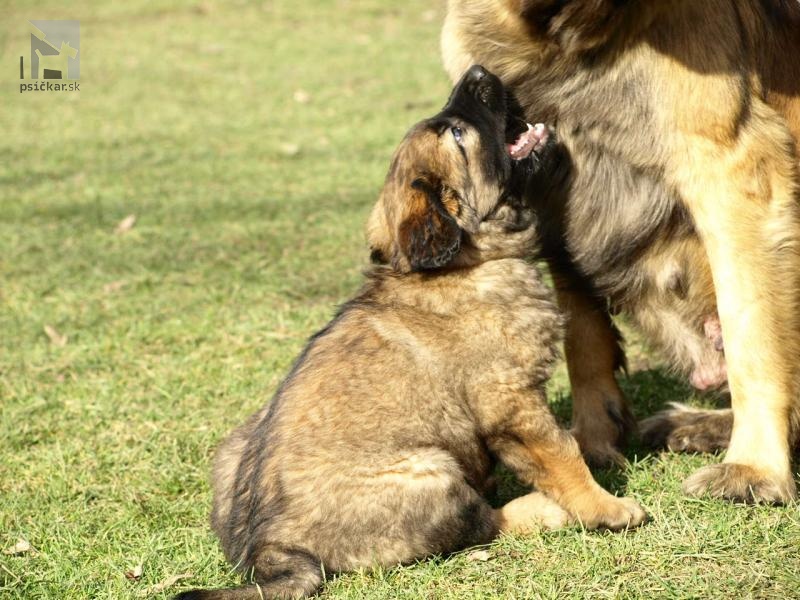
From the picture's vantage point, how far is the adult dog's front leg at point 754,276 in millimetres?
3250

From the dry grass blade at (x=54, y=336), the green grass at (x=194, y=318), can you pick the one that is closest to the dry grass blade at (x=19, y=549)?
the green grass at (x=194, y=318)

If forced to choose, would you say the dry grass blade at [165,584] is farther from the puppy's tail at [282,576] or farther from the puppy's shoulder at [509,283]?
the puppy's shoulder at [509,283]

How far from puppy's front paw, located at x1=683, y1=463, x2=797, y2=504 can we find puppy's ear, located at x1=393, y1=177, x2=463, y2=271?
1.07m

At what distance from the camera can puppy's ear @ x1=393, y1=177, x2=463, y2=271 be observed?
3205 mm

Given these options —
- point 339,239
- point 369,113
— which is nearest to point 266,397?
point 339,239

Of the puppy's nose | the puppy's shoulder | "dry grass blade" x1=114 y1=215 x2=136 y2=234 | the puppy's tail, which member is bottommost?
the puppy's tail

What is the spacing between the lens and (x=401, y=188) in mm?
3469

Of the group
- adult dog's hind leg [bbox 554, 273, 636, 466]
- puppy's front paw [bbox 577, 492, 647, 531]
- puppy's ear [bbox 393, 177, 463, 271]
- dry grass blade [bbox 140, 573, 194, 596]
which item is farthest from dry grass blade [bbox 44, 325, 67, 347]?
puppy's front paw [bbox 577, 492, 647, 531]

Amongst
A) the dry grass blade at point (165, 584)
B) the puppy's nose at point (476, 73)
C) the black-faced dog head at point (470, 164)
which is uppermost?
the puppy's nose at point (476, 73)

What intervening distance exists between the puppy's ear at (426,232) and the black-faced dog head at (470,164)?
0.04 ft

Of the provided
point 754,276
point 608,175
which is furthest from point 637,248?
point 754,276

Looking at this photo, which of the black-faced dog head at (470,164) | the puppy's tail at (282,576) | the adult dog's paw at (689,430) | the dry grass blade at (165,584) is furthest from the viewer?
the adult dog's paw at (689,430)

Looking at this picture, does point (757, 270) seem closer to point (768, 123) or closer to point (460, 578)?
point (768, 123)

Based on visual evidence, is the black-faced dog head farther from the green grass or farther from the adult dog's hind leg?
the green grass
